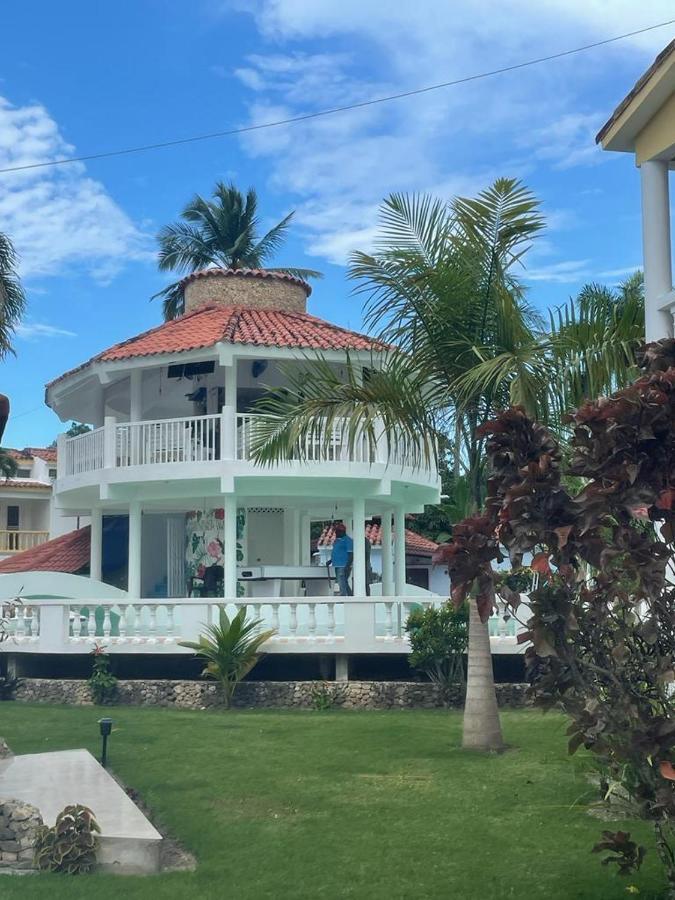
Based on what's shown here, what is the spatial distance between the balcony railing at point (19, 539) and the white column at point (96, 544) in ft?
95.1

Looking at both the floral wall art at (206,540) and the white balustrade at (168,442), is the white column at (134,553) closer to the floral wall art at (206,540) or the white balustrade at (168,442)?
the white balustrade at (168,442)

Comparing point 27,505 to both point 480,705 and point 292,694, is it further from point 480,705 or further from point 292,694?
point 480,705

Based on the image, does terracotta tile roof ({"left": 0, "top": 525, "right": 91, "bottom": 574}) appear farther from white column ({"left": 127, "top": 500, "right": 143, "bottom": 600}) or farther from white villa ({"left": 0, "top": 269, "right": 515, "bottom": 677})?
white column ({"left": 127, "top": 500, "right": 143, "bottom": 600})

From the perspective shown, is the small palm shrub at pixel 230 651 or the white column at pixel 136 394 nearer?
the small palm shrub at pixel 230 651

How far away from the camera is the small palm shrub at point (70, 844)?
7.17 m

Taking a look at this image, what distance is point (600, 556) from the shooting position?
193 inches

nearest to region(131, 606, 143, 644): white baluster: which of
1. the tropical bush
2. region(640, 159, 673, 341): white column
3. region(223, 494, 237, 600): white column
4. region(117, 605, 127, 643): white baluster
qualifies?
region(117, 605, 127, 643): white baluster

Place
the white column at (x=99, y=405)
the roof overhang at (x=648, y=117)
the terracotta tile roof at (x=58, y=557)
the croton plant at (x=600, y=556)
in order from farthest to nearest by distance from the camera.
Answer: the terracotta tile roof at (x=58, y=557), the white column at (x=99, y=405), the roof overhang at (x=648, y=117), the croton plant at (x=600, y=556)

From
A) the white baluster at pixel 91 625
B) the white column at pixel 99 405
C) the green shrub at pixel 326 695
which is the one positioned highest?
the white column at pixel 99 405

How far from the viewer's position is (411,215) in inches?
460

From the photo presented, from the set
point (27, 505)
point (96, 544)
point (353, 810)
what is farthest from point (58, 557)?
point (27, 505)

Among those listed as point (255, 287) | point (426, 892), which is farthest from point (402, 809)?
point (255, 287)

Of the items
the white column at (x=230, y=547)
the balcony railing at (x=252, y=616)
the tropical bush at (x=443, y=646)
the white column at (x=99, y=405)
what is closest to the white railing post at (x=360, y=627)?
the balcony railing at (x=252, y=616)

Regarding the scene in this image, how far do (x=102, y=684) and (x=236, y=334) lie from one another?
22.9 feet
